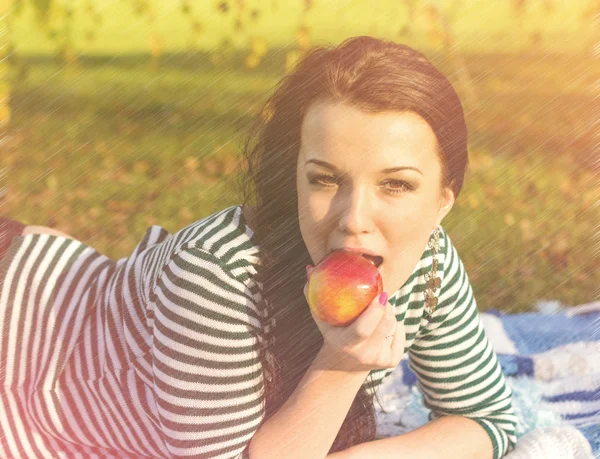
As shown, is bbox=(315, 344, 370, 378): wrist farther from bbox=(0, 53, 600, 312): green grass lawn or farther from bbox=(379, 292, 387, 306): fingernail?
bbox=(0, 53, 600, 312): green grass lawn

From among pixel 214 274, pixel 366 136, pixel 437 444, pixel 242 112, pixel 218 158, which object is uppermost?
pixel 242 112

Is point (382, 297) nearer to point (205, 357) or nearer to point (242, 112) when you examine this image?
point (205, 357)

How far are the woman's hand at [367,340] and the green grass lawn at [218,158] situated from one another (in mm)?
1830

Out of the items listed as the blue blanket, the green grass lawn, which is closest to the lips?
the blue blanket

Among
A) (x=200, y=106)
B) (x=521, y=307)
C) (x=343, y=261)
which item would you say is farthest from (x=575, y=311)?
(x=200, y=106)

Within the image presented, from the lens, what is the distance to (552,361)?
2812mm

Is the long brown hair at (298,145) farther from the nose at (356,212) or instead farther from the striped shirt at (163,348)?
the nose at (356,212)

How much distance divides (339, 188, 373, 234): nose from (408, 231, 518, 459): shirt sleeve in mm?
503

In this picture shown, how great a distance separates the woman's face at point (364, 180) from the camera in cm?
158

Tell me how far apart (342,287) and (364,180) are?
23 cm

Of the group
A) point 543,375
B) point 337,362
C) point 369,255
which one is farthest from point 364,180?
point 543,375

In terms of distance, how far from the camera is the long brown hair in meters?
1.61

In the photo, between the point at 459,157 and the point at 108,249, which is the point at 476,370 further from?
the point at 108,249

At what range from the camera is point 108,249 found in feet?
12.6
